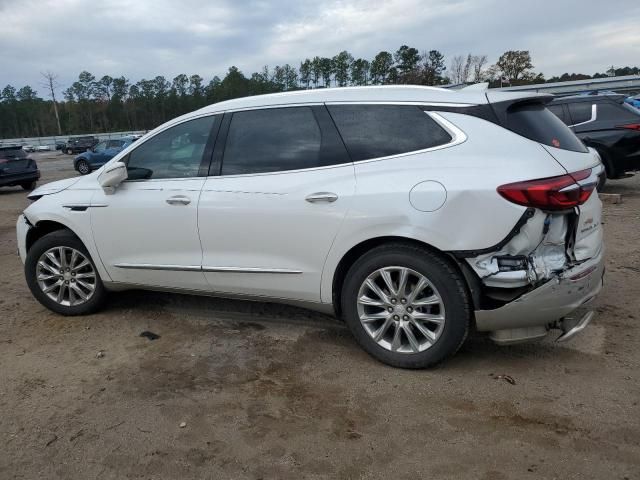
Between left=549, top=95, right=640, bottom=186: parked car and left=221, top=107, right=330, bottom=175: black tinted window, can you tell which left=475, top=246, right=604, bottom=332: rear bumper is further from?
left=549, top=95, right=640, bottom=186: parked car

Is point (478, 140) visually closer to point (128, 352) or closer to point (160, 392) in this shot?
point (160, 392)

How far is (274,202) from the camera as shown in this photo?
355cm

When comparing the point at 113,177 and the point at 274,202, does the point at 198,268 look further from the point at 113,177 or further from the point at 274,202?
the point at 113,177

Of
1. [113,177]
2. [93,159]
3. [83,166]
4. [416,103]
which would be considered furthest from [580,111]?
[83,166]

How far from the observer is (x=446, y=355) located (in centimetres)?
326

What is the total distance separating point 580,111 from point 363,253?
824cm

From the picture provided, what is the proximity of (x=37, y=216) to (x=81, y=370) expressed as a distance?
163cm

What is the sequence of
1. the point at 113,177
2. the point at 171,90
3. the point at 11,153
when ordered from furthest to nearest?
the point at 171,90 < the point at 11,153 < the point at 113,177

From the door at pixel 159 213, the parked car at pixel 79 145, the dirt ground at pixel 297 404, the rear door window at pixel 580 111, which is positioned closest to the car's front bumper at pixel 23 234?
the dirt ground at pixel 297 404

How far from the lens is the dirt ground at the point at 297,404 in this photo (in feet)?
8.38

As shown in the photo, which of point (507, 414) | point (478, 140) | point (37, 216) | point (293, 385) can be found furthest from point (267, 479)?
point (37, 216)

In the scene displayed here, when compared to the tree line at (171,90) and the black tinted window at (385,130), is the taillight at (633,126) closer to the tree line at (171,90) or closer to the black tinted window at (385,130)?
the black tinted window at (385,130)

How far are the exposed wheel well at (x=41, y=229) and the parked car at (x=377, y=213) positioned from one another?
0.47 m

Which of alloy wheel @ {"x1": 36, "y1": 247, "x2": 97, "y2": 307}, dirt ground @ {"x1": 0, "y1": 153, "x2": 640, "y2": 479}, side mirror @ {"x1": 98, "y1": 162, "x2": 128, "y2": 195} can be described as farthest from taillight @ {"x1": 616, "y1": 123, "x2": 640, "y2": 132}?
alloy wheel @ {"x1": 36, "y1": 247, "x2": 97, "y2": 307}
